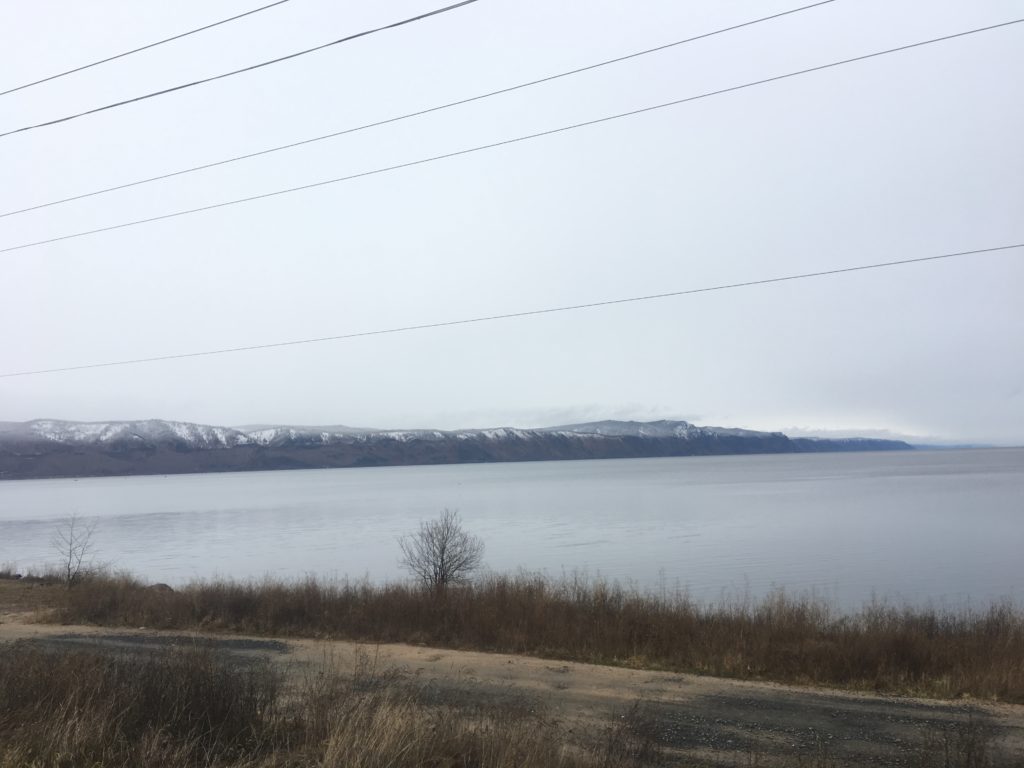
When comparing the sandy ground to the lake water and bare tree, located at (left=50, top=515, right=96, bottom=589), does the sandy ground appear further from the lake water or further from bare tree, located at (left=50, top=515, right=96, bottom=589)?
the lake water

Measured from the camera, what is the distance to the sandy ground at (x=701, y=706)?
8492 millimetres

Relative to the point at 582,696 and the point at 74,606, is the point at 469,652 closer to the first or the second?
the point at 582,696

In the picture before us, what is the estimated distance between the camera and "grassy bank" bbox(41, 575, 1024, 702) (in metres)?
12.8

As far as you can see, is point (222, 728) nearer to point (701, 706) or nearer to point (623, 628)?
point (701, 706)

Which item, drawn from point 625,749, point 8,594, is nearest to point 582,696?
point 625,749

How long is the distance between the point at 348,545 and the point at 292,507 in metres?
49.8

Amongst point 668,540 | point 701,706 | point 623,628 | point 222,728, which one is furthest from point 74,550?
point 222,728

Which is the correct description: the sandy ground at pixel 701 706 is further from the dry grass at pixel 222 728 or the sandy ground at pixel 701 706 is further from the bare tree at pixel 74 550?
the bare tree at pixel 74 550

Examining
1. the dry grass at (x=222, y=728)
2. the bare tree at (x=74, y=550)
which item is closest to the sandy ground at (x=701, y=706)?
the dry grass at (x=222, y=728)

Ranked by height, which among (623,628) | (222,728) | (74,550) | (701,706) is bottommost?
(74,550)

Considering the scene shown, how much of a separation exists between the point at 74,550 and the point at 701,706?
5305cm

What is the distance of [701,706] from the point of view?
10516 mm

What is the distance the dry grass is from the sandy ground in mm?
1444

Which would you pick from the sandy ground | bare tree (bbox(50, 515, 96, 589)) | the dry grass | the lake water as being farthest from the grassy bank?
the lake water
